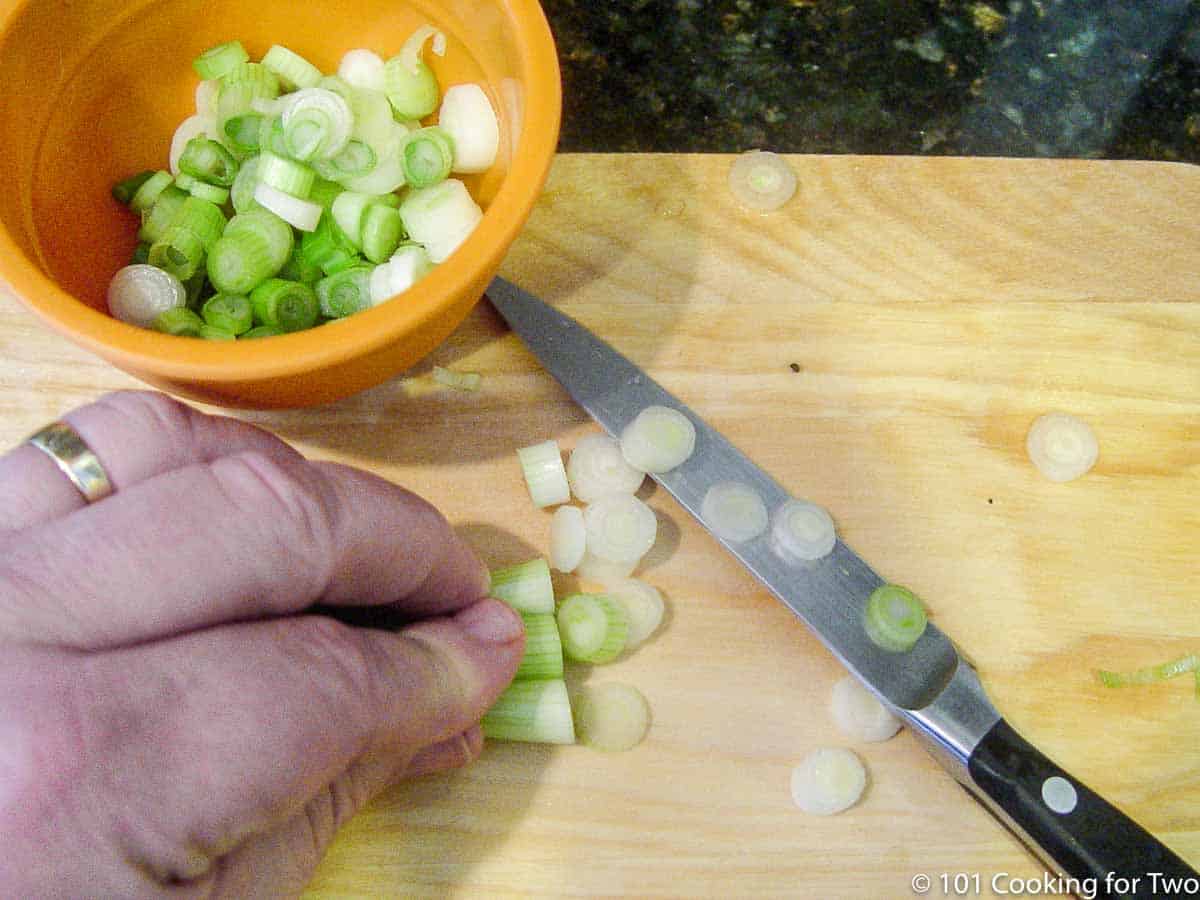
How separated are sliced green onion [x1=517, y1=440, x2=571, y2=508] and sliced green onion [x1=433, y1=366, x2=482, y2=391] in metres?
0.11

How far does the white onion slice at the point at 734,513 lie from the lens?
1105mm

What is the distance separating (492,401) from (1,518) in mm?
527

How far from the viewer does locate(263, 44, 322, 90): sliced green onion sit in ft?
3.66

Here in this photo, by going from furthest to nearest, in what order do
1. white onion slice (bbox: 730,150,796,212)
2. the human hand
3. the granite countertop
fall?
the granite countertop → white onion slice (bbox: 730,150,796,212) → the human hand

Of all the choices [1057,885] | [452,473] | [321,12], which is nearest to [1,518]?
[452,473]

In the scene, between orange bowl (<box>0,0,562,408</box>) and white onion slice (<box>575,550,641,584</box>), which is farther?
white onion slice (<box>575,550,641,584</box>)

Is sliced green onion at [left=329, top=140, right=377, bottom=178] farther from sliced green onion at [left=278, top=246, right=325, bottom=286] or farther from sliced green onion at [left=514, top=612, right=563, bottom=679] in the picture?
sliced green onion at [left=514, top=612, right=563, bottom=679]

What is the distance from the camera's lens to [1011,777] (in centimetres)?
100

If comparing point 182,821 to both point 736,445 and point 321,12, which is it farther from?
point 321,12

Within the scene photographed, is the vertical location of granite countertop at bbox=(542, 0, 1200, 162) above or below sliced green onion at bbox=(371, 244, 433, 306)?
below

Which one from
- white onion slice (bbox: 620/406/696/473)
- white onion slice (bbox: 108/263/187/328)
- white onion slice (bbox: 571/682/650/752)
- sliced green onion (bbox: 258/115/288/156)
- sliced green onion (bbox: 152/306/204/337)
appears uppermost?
sliced green onion (bbox: 258/115/288/156)

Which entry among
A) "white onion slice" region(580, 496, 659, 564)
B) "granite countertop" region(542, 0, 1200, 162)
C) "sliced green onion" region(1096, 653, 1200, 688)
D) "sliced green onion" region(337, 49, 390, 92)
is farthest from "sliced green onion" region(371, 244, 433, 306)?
"sliced green onion" region(1096, 653, 1200, 688)

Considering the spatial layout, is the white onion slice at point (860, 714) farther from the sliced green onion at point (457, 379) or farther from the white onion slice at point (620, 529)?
the sliced green onion at point (457, 379)

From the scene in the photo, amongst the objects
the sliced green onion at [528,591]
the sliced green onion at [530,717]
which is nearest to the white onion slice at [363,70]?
the sliced green onion at [528,591]
